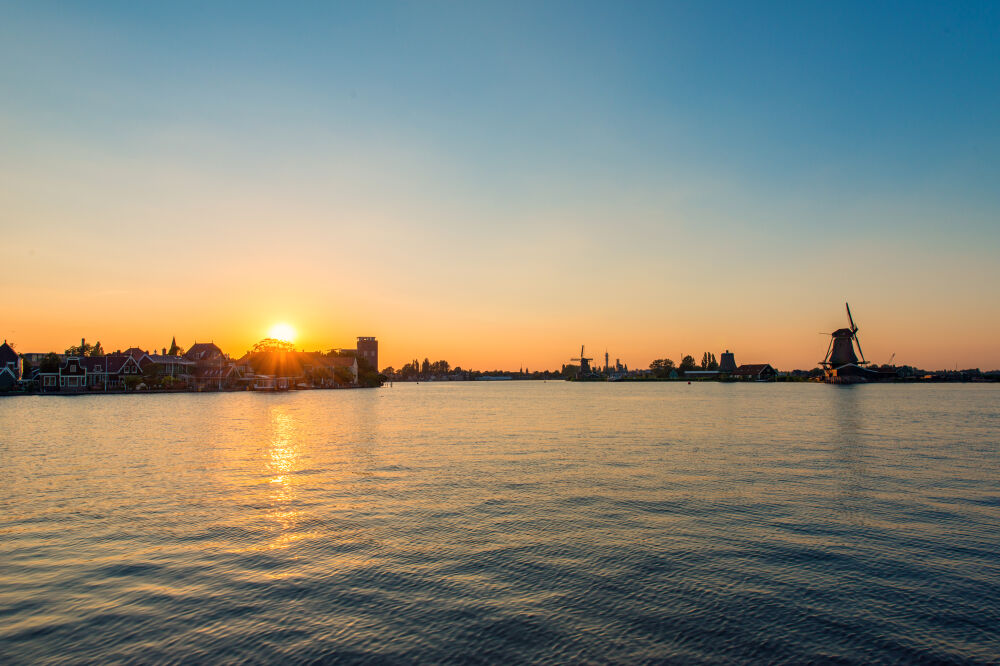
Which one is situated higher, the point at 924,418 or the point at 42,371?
the point at 42,371

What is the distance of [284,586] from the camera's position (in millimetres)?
12672

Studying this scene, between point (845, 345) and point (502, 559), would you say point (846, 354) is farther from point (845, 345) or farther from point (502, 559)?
point (502, 559)

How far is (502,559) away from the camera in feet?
46.6

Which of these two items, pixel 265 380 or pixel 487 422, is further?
pixel 265 380

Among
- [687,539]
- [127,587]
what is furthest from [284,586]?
[687,539]

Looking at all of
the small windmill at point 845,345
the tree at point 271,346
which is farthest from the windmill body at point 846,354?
the tree at point 271,346

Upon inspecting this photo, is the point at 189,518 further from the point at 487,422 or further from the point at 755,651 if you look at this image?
the point at 487,422

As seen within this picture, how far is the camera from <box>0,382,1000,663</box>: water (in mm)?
10000

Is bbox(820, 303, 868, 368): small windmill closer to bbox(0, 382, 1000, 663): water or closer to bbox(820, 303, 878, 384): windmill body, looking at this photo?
bbox(820, 303, 878, 384): windmill body

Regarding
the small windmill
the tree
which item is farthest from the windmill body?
the tree

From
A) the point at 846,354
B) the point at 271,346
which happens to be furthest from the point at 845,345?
the point at 271,346

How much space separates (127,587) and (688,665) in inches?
467

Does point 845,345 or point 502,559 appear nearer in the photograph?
point 502,559

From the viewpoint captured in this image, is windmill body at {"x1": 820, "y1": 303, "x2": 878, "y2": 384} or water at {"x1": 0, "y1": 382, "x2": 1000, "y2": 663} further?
windmill body at {"x1": 820, "y1": 303, "x2": 878, "y2": 384}
